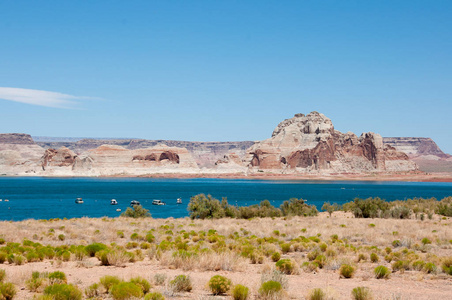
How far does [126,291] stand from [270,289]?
331cm

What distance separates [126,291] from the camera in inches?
400

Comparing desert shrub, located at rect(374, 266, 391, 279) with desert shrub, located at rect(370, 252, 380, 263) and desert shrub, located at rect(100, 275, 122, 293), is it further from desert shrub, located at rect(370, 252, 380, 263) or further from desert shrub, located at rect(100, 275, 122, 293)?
desert shrub, located at rect(100, 275, 122, 293)

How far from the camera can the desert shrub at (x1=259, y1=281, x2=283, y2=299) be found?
34.2 ft

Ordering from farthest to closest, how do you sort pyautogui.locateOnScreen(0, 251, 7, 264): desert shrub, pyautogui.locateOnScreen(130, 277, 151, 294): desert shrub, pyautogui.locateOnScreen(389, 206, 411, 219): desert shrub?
1. pyautogui.locateOnScreen(389, 206, 411, 219): desert shrub
2. pyautogui.locateOnScreen(0, 251, 7, 264): desert shrub
3. pyautogui.locateOnScreen(130, 277, 151, 294): desert shrub

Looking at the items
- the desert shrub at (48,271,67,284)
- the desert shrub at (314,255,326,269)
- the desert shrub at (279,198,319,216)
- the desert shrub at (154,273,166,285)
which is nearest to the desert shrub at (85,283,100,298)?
the desert shrub at (48,271,67,284)

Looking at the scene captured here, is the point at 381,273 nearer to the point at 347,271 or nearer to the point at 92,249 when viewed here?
the point at 347,271

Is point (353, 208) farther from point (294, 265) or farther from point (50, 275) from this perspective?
point (50, 275)

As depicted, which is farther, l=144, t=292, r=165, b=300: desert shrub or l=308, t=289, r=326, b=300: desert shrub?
l=308, t=289, r=326, b=300: desert shrub

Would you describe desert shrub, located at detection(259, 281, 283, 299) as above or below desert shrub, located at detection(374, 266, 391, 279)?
above

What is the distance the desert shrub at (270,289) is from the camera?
1044 centimetres

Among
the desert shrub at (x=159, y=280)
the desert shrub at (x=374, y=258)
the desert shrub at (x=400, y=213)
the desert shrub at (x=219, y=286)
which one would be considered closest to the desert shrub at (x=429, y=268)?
the desert shrub at (x=374, y=258)

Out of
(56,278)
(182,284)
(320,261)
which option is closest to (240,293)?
(182,284)

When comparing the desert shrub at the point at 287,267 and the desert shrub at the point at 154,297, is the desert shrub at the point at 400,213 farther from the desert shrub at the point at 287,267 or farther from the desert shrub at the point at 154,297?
the desert shrub at the point at 154,297

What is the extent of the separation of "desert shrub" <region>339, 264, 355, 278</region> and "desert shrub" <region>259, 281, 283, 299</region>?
160 inches
